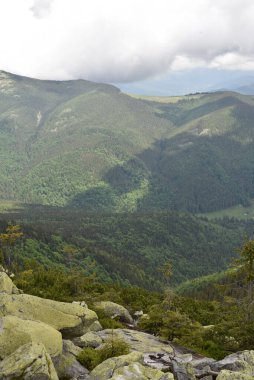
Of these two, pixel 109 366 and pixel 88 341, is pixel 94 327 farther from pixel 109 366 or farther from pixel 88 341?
pixel 109 366

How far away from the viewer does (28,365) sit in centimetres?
2469

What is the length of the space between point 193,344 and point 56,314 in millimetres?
22747

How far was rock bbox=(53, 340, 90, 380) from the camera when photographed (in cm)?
2889

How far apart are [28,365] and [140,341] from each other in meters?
19.8

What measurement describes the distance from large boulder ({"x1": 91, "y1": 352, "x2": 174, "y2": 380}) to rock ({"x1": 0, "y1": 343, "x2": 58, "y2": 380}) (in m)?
3.54

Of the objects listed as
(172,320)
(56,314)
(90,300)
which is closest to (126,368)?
(56,314)

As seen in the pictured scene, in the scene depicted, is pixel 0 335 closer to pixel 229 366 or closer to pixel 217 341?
pixel 229 366

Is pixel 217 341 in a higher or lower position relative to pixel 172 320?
lower

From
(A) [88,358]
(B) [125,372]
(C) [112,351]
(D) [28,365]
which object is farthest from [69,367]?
(D) [28,365]

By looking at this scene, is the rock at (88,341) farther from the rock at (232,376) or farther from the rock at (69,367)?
the rock at (232,376)

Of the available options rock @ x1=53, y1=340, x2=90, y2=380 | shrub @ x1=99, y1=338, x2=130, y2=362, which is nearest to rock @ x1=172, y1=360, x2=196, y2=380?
shrub @ x1=99, y1=338, x2=130, y2=362

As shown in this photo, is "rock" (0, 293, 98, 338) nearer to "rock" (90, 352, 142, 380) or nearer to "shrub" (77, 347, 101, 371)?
"shrub" (77, 347, 101, 371)

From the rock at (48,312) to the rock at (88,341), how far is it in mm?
1624

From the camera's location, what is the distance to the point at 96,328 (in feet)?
143
